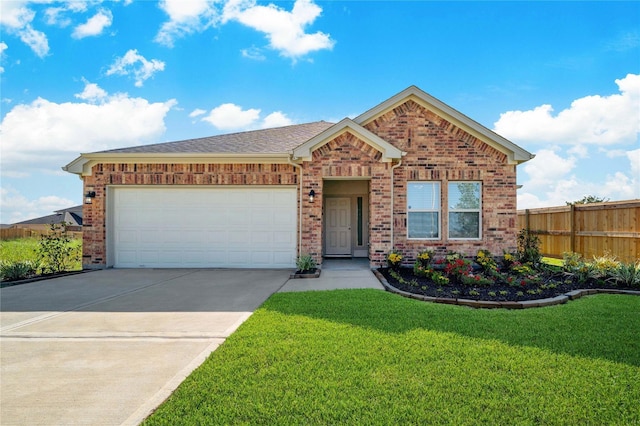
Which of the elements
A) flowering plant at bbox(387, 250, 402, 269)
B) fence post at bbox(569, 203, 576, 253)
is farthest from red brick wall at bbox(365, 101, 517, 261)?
fence post at bbox(569, 203, 576, 253)

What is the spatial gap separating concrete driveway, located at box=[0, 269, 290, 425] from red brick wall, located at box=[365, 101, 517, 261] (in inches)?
200

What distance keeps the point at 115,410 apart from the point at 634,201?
41.9ft

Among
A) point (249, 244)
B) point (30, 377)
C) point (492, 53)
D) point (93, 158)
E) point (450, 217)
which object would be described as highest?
point (492, 53)

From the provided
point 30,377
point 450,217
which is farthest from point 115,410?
point 450,217

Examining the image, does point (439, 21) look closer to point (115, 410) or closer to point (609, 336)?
point (609, 336)

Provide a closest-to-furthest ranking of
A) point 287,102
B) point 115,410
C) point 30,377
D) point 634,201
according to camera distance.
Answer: point 115,410
point 30,377
point 634,201
point 287,102

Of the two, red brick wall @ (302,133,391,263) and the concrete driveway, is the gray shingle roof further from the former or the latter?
the concrete driveway

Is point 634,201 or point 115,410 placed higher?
point 634,201

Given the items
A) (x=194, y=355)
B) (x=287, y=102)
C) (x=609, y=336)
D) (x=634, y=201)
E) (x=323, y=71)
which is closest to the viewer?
(x=194, y=355)

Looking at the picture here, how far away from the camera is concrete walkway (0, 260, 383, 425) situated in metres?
3.15

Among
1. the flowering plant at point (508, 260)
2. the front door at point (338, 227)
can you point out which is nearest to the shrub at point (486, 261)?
the flowering plant at point (508, 260)

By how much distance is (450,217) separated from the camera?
10.8 meters

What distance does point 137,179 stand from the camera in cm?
1102

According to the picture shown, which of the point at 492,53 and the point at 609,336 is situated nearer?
the point at 609,336
